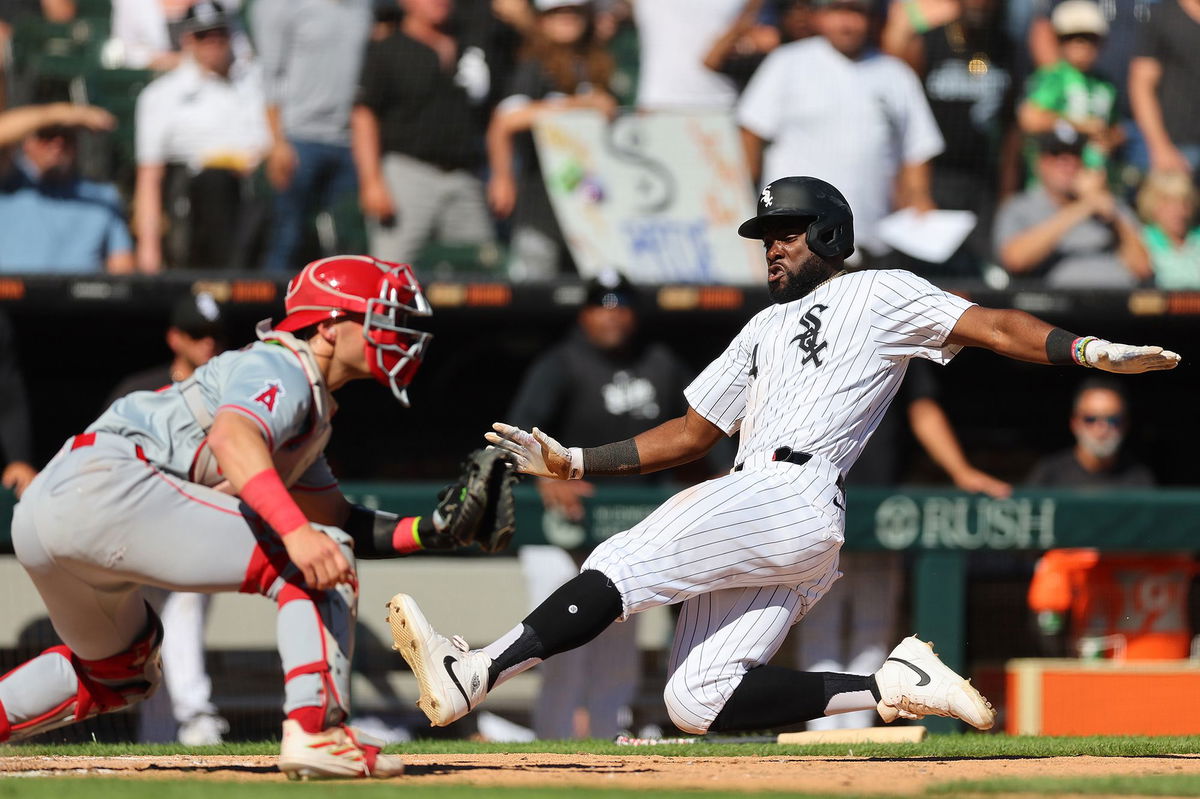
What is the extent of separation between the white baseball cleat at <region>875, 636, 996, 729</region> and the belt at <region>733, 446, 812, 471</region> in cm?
55

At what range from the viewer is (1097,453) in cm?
706

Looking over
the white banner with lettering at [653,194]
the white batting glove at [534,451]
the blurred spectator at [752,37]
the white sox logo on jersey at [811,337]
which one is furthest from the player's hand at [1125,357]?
the blurred spectator at [752,37]

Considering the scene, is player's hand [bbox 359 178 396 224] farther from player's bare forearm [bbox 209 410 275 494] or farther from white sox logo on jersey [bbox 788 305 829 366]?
player's bare forearm [bbox 209 410 275 494]

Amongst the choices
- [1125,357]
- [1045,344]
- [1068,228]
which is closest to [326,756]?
[1045,344]

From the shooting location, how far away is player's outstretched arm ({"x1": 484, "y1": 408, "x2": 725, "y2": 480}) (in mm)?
4270

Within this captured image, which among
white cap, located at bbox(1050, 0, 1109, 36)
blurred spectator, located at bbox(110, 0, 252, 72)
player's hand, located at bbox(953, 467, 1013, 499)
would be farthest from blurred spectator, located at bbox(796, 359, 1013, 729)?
blurred spectator, located at bbox(110, 0, 252, 72)

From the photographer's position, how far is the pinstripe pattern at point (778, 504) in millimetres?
3965

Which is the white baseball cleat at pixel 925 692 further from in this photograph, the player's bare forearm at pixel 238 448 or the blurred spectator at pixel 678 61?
the blurred spectator at pixel 678 61

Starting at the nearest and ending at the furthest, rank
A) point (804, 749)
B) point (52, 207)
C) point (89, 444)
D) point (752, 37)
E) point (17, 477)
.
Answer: point (89, 444) → point (804, 749) → point (17, 477) → point (52, 207) → point (752, 37)

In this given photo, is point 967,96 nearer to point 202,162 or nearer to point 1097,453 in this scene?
point 1097,453

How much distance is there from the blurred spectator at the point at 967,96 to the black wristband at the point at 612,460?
136 inches

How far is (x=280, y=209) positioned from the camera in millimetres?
7477

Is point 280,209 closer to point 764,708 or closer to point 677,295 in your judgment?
point 677,295

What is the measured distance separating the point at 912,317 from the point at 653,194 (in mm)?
3550
